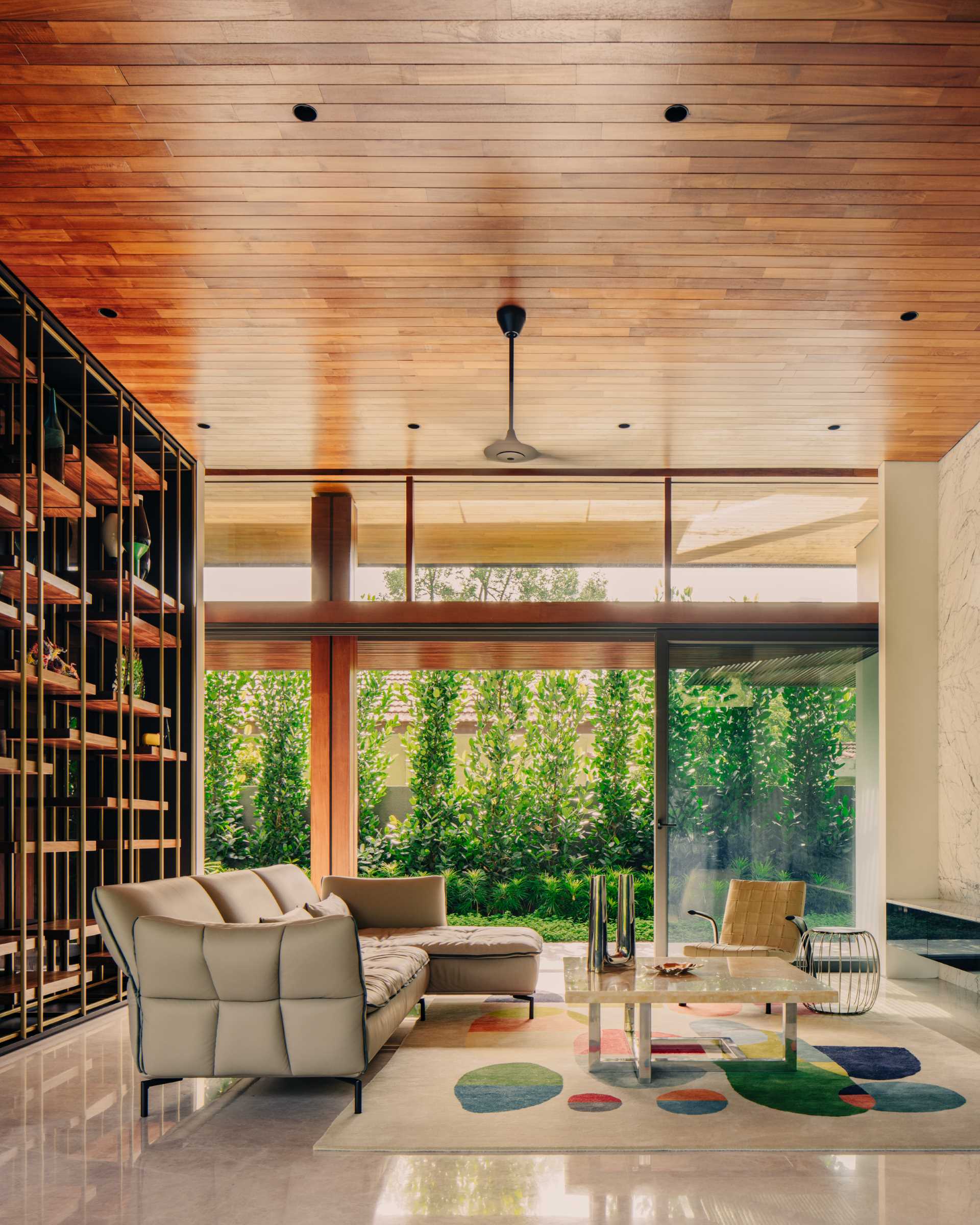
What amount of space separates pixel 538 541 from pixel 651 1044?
4.13 meters

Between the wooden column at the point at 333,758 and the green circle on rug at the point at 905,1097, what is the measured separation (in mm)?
4371

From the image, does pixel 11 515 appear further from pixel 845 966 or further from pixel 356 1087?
pixel 845 966

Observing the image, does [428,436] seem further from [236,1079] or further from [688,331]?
[236,1079]

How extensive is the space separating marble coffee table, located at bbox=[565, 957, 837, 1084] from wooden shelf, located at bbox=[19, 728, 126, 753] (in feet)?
8.45

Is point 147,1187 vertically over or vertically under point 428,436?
under

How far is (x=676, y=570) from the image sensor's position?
793 centimetres

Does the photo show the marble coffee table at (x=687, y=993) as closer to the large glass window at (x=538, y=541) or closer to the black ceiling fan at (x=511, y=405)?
the black ceiling fan at (x=511, y=405)

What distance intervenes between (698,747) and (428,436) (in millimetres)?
2870

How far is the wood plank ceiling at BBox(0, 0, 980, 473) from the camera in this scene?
3311 mm

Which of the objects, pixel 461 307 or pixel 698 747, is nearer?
pixel 461 307

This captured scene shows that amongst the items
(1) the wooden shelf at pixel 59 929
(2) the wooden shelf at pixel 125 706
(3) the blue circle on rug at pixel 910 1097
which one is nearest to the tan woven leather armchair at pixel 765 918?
(3) the blue circle on rug at pixel 910 1097

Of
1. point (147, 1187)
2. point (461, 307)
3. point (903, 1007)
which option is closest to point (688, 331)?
point (461, 307)

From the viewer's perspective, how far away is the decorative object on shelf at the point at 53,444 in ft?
17.2

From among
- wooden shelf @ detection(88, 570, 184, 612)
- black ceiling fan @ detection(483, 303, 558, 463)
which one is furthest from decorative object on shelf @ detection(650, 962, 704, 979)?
wooden shelf @ detection(88, 570, 184, 612)
